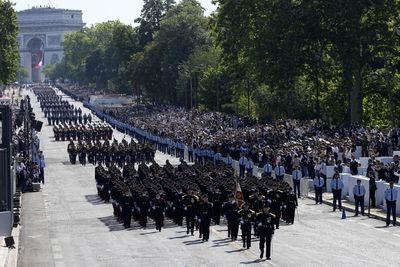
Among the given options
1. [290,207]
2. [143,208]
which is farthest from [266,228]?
[143,208]

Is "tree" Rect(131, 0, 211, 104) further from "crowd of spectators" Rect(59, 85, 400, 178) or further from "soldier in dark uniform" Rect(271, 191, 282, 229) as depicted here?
"soldier in dark uniform" Rect(271, 191, 282, 229)

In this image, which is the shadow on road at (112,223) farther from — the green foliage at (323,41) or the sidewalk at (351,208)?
the green foliage at (323,41)

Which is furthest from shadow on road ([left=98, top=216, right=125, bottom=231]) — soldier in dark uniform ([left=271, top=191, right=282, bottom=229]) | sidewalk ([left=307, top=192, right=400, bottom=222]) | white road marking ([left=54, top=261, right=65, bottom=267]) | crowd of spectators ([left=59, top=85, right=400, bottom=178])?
crowd of spectators ([left=59, top=85, right=400, bottom=178])

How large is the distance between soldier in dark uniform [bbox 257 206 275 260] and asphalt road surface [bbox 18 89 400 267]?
337mm

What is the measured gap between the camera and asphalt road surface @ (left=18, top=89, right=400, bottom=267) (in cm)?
2970

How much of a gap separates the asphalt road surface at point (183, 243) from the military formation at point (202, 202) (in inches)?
15.8

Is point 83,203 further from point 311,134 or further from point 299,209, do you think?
point 311,134

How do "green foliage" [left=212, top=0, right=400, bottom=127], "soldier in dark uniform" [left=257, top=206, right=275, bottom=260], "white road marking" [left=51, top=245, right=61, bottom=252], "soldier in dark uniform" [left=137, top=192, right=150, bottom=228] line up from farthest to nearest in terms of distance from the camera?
"green foliage" [left=212, top=0, right=400, bottom=127] < "soldier in dark uniform" [left=137, top=192, right=150, bottom=228] < "white road marking" [left=51, top=245, right=61, bottom=252] < "soldier in dark uniform" [left=257, top=206, right=275, bottom=260]

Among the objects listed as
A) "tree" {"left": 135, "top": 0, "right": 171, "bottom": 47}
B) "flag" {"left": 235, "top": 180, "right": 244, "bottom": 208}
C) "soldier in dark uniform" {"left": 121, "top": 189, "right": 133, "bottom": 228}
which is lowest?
"soldier in dark uniform" {"left": 121, "top": 189, "right": 133, "bottom": 228}

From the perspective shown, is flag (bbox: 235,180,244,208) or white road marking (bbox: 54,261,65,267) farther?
flag (bbox: 235,180,244,208)

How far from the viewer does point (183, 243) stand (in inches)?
1307

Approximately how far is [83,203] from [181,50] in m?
86.4

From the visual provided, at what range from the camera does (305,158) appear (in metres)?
49.0

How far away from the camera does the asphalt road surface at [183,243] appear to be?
2970 centimetres
